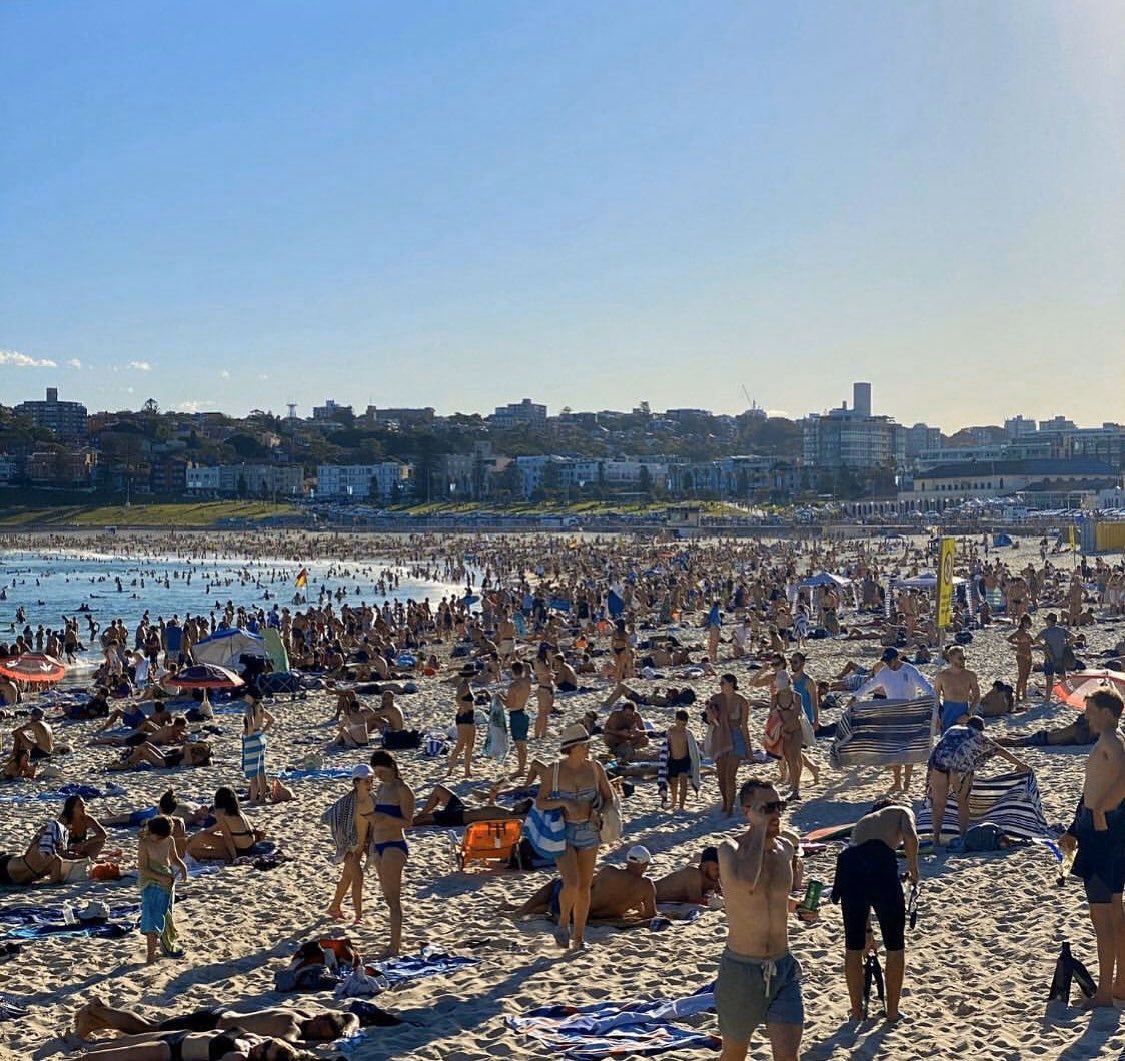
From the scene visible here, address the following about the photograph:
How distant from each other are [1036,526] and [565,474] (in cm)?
6253

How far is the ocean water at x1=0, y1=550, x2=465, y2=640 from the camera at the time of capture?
132 feet

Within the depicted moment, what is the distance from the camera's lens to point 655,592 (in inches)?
1286

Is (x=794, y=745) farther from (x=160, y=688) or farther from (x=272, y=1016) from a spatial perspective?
(x=160, y=688)

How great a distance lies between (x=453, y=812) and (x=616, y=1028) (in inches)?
172

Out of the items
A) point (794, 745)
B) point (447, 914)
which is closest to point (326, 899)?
point (447, 914)

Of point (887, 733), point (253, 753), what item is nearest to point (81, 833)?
point (253, 753)

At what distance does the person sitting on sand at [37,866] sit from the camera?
8352 mm

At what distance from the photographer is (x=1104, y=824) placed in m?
5.27

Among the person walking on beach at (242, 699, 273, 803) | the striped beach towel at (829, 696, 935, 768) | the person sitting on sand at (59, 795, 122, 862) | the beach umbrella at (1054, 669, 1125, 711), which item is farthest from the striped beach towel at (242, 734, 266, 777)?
the beach umbrella at (1054, 669, 1125, 711)

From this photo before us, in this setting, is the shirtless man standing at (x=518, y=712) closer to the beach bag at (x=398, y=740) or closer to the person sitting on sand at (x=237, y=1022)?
the beach bag at (x=398, y=740)

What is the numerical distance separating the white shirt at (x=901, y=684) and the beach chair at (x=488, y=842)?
292 centimetres

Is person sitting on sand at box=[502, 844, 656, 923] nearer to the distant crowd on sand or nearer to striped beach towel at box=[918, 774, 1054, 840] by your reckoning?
the distant crowd on sand

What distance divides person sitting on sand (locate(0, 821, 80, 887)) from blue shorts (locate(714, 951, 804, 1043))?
556cm

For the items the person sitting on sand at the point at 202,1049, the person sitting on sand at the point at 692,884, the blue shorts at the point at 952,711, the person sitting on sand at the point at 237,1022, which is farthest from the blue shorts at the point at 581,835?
the blue shorts at the point at 952,711
